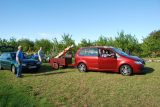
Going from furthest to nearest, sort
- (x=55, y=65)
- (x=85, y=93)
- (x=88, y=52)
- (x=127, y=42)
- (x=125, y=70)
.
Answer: (x=127, y=42), (x=55, y=65), (x=88, y=52), (x=125, y=70), (x=85, y=93)

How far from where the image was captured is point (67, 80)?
544 inches

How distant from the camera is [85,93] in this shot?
35.0 ft

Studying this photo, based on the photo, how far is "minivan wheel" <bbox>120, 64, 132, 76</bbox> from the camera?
15.0 metres

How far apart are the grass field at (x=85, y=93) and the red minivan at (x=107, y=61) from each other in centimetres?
122

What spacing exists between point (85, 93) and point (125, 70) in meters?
5.13

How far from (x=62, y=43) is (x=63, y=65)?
2338 centimetres

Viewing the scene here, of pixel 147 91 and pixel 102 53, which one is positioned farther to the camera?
pixel 102 53

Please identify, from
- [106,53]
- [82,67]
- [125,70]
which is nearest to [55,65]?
[82,67]

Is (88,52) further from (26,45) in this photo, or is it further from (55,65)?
(26,45)

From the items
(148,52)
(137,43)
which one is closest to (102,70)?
(148,52)

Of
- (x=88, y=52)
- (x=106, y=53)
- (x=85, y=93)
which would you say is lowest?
(x=85, y=93)

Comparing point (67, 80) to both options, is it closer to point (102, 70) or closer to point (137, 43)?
point (102, 70)

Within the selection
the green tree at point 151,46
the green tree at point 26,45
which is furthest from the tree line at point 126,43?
the green tree at point 26,45

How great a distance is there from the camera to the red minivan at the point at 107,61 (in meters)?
15.0
